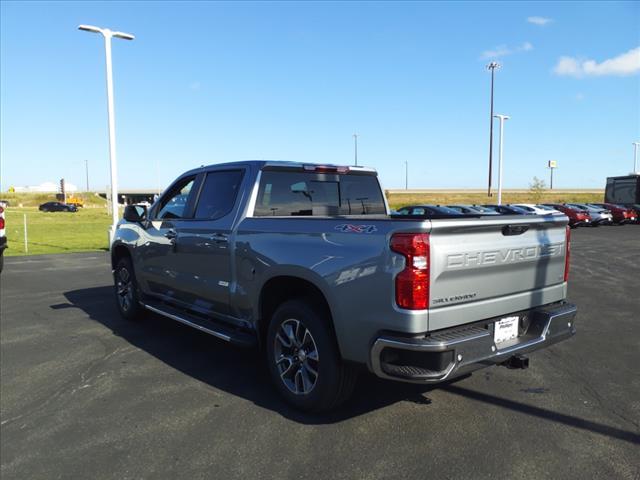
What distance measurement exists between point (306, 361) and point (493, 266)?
148 centimetres

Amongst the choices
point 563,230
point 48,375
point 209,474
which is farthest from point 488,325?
point 48,375

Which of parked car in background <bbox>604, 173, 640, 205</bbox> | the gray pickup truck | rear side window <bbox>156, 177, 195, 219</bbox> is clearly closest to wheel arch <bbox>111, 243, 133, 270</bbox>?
rear side window <bbox>156, 177, 195, 219</bbox>

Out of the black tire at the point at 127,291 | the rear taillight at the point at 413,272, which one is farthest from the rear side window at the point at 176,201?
the rear taillight at the point at 413,272

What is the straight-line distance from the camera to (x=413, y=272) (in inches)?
117

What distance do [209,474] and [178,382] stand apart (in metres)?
1.60

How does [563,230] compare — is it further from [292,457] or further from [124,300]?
[124,300]

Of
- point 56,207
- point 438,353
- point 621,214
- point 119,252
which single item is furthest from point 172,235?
point 56,207

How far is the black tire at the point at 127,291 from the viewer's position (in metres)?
6.37

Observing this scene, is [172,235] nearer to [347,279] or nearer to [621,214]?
[347,279]

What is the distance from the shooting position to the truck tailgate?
10.1 ft

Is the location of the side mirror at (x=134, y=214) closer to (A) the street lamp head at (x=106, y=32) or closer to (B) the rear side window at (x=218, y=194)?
(B) the rear side window at (x=218, y=194)

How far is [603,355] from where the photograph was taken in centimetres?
511

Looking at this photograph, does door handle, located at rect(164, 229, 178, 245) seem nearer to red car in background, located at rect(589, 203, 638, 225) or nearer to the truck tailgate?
the truck tailgate

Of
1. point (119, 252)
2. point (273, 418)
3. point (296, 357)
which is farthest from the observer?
point (119, 252)
